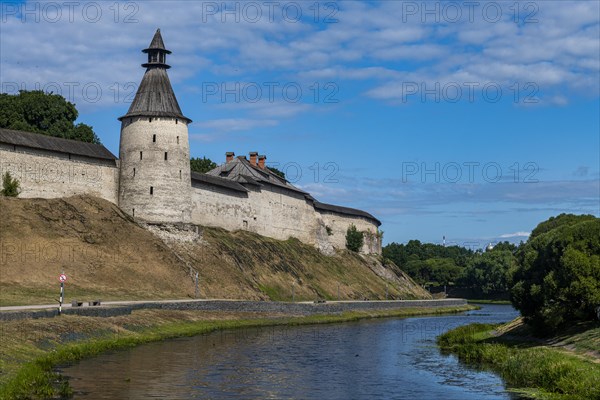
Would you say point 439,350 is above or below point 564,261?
below

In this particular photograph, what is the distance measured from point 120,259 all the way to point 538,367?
1537 inches

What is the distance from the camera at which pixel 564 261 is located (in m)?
37.6

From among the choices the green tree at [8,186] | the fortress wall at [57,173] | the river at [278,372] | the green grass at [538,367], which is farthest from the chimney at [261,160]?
the green grass at [538,367]

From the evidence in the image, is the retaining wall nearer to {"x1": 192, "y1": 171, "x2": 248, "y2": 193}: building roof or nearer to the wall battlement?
the wall battlement

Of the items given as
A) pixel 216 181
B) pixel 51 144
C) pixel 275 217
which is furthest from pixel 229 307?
pixel 275 217

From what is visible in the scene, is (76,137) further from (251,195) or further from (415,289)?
(415,289)

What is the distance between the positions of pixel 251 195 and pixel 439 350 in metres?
46.3

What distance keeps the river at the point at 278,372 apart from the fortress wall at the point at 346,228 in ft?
192

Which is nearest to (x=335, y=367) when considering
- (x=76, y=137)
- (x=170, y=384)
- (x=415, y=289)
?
(x=170, y=384)

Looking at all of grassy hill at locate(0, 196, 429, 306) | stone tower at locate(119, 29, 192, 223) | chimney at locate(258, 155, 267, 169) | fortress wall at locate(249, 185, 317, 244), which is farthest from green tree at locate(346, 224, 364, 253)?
stone tower at locate(119, 29, 192, 223)

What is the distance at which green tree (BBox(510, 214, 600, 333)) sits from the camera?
37062 mm

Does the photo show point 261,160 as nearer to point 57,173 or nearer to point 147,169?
point 147,169

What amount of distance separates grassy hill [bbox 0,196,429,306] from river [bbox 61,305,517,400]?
42.9 feet

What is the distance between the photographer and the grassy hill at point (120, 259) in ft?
183
